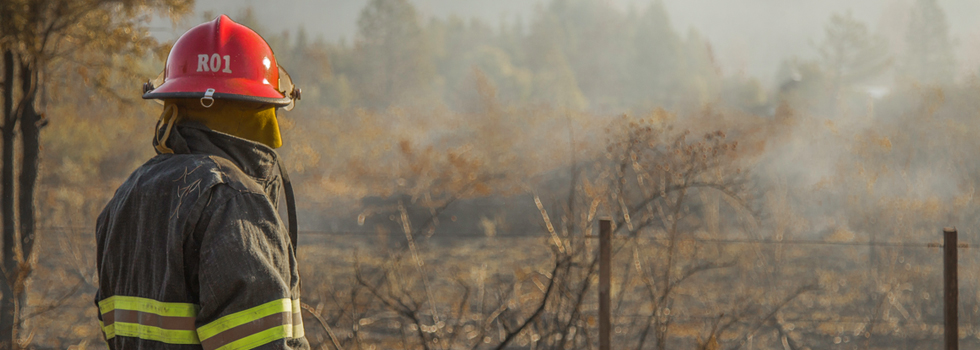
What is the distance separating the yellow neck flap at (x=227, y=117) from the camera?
62.4 inches

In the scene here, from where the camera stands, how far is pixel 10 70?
5.59 metres

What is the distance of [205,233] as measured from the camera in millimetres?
1338

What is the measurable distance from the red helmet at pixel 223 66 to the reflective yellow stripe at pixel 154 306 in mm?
456

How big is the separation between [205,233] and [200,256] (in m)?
0.04

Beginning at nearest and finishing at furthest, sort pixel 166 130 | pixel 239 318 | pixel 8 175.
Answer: pixel 239 318, pixel 166 130, pixel 8 175

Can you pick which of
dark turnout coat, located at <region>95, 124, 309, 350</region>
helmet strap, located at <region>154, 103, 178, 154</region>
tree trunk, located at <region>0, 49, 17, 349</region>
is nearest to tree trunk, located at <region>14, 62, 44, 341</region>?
tree trunk, located at <region>0, 49, 17, 349</region>

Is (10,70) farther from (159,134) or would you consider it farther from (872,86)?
(872,86)

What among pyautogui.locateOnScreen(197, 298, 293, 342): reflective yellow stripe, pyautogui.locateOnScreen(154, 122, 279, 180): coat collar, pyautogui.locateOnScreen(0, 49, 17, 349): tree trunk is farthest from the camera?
pyautogui.locateOnScreen(0, 49, 17, 349): tree trunk

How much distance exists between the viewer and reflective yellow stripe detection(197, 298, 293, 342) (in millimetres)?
1298

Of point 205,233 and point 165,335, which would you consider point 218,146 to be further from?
point 165,335

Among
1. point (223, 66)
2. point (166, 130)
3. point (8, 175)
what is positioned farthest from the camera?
point (8, 175)

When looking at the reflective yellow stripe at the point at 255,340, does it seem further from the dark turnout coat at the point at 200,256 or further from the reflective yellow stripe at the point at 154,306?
the reflective yellow stripe at the point at 154,306

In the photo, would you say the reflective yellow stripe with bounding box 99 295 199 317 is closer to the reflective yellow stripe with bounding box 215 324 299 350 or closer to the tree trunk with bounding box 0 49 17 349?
the reflective yellow stripe with bounding box 215 324 299 350

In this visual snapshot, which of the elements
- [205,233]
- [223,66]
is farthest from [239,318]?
[223,66]
